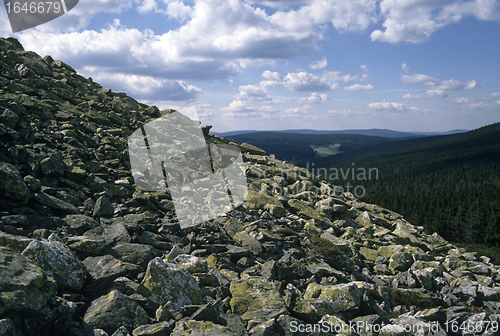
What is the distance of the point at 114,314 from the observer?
9.06 m

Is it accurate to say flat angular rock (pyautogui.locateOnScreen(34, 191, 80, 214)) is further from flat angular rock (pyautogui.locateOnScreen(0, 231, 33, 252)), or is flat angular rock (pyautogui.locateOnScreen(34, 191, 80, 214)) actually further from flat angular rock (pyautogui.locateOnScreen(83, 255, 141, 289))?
flat angular rock (pyautogui.locateOnScreen(83, 255, 141, 289))

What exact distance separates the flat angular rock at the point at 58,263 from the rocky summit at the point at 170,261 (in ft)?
0.14

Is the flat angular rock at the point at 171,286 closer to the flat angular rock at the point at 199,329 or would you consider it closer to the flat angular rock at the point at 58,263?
the flat angular rock at the point at 199,329

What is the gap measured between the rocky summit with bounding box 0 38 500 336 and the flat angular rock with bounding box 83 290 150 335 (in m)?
0.03

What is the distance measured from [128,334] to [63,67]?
139 ft

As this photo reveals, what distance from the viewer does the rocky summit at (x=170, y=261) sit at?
923 centimetres

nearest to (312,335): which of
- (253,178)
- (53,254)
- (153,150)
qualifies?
(53,254)

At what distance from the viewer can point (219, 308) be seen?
10.6 metres

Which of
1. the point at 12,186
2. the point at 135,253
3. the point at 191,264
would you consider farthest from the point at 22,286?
the point at 12,186

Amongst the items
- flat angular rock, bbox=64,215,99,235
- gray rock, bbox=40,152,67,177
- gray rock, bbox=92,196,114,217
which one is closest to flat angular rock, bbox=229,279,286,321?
flat angular rock, bbox=64,215,99,235

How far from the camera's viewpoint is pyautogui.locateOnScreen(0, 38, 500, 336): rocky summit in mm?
9227

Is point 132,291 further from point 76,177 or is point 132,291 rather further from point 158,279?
point 76,177

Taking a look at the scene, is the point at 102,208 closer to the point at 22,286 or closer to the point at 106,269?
the point at 106,269

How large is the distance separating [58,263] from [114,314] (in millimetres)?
2813
